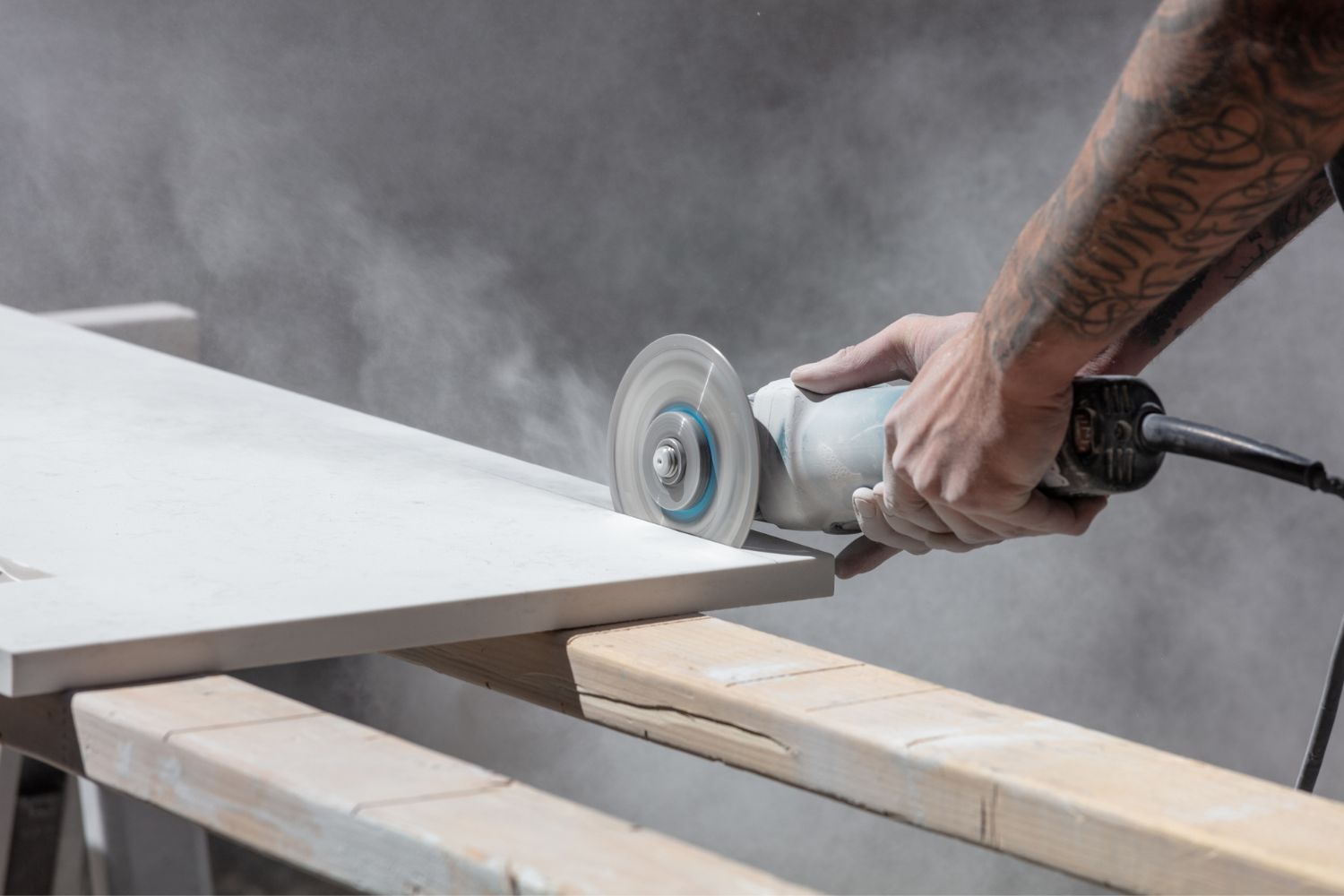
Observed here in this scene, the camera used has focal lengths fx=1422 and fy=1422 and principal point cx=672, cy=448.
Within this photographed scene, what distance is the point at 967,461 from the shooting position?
1.07 meters

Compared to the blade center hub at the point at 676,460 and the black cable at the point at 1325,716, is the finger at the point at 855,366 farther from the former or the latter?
the black cable at the point at 1325,716

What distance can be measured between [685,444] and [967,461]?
300mm

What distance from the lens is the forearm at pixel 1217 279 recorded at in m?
1.23

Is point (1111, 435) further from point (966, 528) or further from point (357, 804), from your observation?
point (357, 804)

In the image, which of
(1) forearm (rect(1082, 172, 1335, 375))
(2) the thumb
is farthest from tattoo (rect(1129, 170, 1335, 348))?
(2) the thumb

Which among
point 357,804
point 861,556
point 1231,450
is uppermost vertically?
point 1231,450

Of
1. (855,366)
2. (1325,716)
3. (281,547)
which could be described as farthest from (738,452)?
(1325,716)

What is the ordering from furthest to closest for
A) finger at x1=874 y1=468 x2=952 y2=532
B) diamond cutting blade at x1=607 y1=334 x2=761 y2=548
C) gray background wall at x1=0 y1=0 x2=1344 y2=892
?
1. gray background wall at x1=0 y1=0 x2=1344 y2=892
2. diamond cutting blade at x1=607 y1=334 x2=761 y2=548
3. finger at x1=874 y1=468 x2=952 y2=532

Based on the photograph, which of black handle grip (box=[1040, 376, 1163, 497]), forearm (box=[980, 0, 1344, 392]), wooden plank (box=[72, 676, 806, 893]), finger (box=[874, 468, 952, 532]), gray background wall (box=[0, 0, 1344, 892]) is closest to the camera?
wooden plank (box=[72, 676, 806, 893])

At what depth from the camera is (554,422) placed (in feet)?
8.81

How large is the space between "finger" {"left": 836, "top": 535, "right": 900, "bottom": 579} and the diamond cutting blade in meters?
0.12

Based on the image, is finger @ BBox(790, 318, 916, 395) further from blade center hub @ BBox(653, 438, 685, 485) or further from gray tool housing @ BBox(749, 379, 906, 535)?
blade center hub @ BBox(653, 438, 685, 485)

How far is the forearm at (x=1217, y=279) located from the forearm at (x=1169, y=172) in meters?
0.26

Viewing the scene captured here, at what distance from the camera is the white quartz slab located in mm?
942
